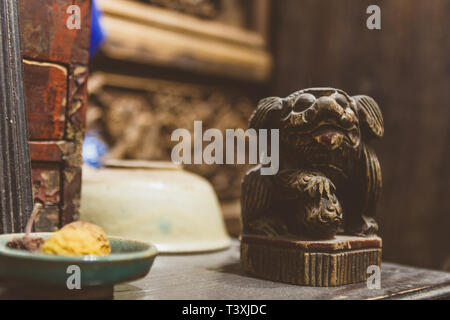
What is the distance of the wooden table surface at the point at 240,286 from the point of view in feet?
2.68

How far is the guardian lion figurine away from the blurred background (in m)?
0.87

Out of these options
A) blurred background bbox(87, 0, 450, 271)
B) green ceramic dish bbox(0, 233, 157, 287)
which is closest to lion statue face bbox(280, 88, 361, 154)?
green ceramic dish bbox(0, 233, 157, 287)

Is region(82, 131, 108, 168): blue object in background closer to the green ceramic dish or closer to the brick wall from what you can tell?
the brick wall

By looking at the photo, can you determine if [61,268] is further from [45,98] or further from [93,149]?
[93,149]

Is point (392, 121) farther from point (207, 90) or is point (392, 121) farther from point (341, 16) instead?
point (207, 90)

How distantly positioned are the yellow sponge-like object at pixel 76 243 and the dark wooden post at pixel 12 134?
24 cm

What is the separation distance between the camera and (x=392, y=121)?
2.03 metres

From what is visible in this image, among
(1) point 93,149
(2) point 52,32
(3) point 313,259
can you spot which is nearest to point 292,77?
(1) point 93,149

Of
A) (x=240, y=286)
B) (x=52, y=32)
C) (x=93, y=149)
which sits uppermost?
(x=52, y=32)

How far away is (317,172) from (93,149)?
1.09 meters

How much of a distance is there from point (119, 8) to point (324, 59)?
95 centimetres

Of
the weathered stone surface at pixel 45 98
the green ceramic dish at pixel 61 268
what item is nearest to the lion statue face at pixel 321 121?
the green ceramic dish at pixel 61 268

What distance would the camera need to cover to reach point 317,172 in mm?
926

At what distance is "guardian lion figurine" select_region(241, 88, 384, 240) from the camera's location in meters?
0.90
